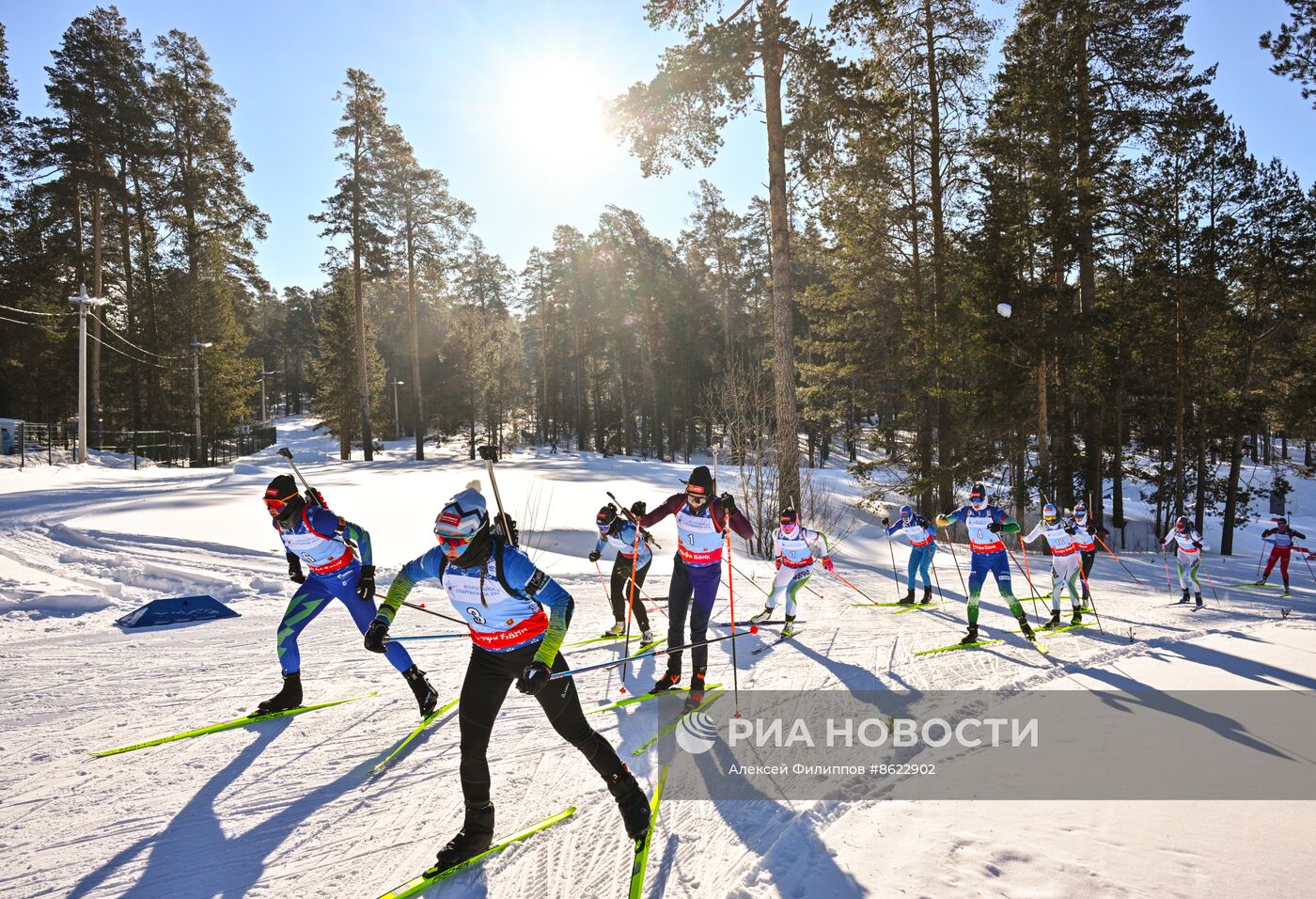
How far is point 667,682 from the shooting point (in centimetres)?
677

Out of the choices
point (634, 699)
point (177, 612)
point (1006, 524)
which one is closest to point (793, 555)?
point (1006, 524)

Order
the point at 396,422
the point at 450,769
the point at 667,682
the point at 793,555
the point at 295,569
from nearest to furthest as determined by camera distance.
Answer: the point at 450,769 → the point at 295,569 → the point at 667,682 → the point at 793,555 → the point at 396,422

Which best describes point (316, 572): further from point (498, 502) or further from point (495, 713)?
point (495, 713)

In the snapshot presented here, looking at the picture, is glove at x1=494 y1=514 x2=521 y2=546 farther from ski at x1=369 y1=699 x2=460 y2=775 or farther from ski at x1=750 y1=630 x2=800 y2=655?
ski at x1=750 y1=630 x2=800 y2=655

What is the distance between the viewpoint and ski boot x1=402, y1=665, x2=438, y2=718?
5910 millimetres

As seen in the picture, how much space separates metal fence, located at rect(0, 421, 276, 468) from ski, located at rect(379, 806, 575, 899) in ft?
88.3

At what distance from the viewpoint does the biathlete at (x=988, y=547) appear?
897 centimetres

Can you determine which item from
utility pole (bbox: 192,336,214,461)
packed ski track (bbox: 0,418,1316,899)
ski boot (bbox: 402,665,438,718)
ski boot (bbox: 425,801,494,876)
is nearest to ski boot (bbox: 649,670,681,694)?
packed ski track (bbox: 0,418,1316,899)

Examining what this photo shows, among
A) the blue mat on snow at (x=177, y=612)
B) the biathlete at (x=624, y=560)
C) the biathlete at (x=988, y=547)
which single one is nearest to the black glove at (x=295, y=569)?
the biathlete at (x=624, y=560)

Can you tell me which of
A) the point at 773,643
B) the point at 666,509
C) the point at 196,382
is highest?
the point at 196,382

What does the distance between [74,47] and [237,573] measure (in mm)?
30132

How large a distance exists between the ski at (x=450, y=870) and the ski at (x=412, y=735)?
1.48 metres

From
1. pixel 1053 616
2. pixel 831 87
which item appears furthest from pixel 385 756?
pixel 831 87

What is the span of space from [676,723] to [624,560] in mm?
2783
